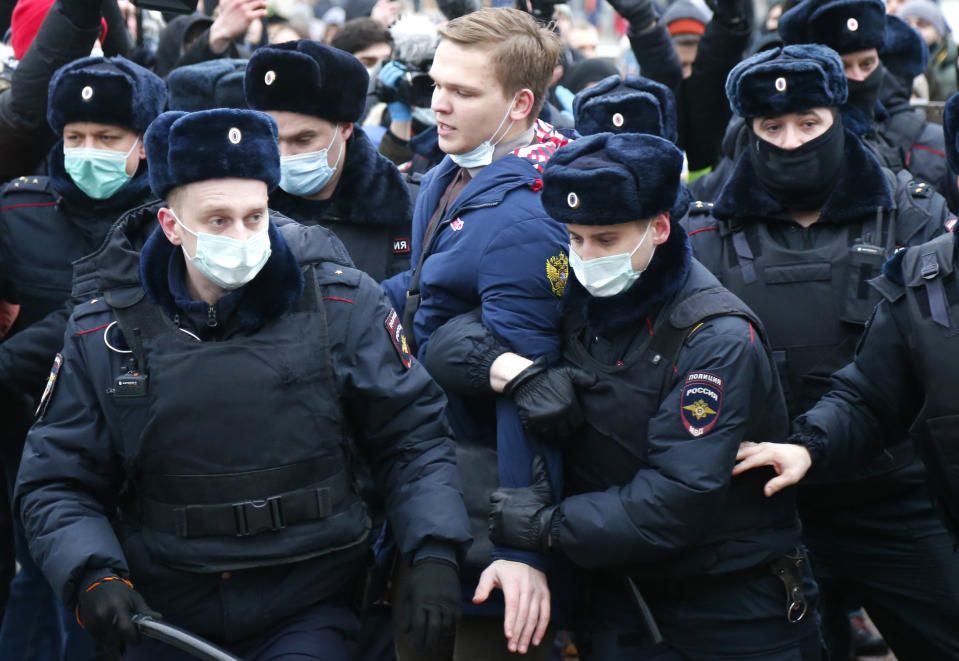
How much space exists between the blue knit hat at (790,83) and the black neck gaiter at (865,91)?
0.92 m

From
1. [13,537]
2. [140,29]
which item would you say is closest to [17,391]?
[13,537]

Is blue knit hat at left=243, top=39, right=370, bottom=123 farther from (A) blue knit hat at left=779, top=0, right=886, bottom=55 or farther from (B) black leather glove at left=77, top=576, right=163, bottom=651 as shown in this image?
(B) black leather glove at left=77, top=576, right=163, bottom=651

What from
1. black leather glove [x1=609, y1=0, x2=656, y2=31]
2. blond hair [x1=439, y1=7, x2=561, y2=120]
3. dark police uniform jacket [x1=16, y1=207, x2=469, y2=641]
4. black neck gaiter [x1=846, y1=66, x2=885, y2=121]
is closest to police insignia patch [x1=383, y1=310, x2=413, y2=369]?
dark police uniform jacket [x1=16, y1=207, x2=469, y2=641]

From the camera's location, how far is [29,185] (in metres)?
5.21

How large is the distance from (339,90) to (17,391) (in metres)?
1.78

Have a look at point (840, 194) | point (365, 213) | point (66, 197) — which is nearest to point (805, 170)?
point (840, 194)

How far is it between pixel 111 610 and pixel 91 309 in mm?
865

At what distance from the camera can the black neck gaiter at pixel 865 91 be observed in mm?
5441

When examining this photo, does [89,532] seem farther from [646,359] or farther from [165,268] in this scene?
[646,359]

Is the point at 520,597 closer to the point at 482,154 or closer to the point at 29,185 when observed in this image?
the point at 482,154

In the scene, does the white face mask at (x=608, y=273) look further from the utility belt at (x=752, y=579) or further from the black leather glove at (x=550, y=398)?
the utility belt at (x=752, y=579)

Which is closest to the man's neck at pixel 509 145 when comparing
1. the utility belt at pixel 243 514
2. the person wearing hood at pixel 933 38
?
the utility belt at pixel 243 514

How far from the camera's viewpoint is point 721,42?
21.0 feet

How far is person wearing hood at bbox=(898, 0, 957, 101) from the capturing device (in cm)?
911
